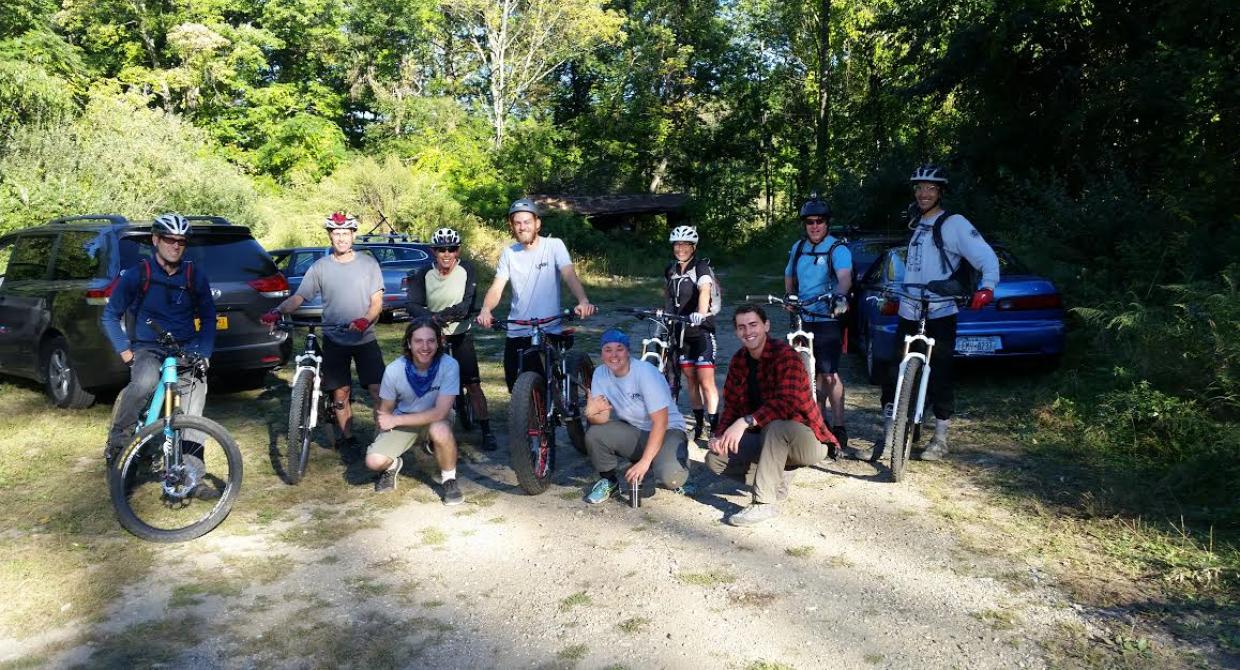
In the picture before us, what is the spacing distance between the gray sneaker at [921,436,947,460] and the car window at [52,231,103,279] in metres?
7.08

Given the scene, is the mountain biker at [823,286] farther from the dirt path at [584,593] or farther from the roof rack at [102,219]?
the roof rack at [102,219]

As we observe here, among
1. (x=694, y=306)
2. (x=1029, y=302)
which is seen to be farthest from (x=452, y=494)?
(x=1029, y=302)

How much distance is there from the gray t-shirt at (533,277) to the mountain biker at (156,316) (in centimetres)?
203

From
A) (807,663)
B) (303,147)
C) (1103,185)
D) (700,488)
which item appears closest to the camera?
(807,663)

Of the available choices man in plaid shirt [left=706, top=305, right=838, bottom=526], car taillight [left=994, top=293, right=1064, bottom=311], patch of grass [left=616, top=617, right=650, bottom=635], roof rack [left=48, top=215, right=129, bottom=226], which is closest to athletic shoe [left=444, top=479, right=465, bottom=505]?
man in plaid shirt [left=706, top=305, right=838, bottom=526]

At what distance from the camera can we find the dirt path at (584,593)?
12.2ft

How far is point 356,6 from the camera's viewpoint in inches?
1495

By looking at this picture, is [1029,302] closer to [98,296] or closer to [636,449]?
[636,449]

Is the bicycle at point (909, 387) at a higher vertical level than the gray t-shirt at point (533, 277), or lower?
lower

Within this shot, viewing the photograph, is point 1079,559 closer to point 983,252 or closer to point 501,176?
point 983,252

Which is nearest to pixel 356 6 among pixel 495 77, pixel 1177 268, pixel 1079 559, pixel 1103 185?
pixel 495 77

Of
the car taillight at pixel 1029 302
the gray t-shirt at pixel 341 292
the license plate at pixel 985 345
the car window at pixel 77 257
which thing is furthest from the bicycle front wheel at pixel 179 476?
the car taillight at pixel 1029 302

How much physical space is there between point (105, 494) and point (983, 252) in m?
6.19

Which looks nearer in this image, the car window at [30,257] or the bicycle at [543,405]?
the bicycle at [543,405]
